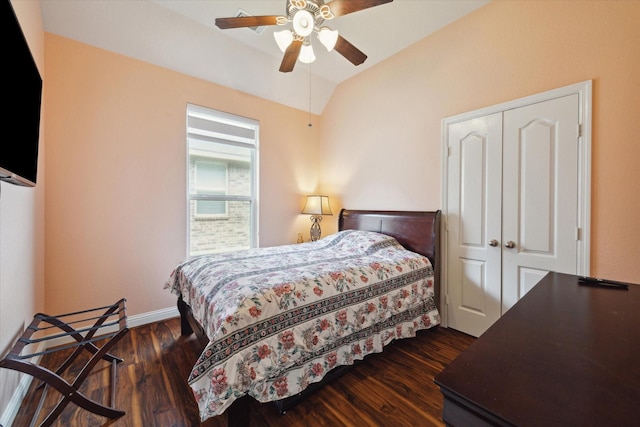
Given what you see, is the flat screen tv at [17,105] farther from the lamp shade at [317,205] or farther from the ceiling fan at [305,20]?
the lamp shade at [317,205]

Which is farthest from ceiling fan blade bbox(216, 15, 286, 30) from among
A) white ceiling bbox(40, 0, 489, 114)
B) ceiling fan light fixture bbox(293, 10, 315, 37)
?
white ceiling bbox(40, 0, 489, 114)

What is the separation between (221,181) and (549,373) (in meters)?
3.32

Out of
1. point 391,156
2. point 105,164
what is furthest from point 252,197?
point 391,156

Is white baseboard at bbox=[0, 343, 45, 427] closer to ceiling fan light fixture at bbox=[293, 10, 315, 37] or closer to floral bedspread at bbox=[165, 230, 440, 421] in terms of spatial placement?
floral bedspread at bbox=[165, 230, 440, 421]

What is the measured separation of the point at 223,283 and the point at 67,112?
2221 mm

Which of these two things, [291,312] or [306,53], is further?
[306,53]

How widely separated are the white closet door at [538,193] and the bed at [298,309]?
64cm

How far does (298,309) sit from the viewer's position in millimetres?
1562

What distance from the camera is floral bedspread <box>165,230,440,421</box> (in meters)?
1.29

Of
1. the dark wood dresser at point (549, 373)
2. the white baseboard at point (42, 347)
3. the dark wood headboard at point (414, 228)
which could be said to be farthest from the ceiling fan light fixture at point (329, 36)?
the white baseboard at point (42, 347)

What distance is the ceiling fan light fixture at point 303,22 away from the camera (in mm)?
1748

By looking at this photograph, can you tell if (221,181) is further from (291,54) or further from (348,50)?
(348,50)

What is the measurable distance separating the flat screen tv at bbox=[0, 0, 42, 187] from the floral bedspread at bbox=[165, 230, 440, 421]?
1075 mm

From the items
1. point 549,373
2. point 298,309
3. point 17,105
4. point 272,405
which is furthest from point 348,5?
point 272,405
